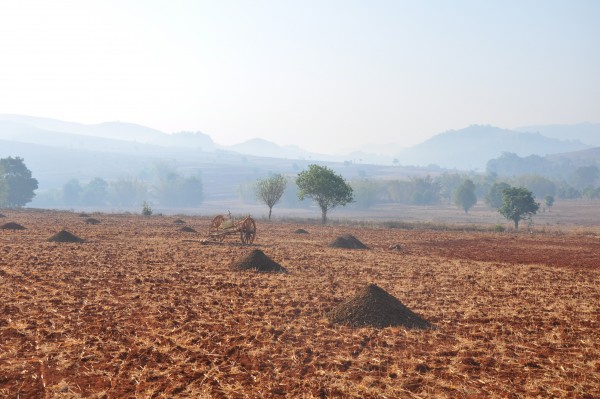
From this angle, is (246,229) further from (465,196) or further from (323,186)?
(465,196)

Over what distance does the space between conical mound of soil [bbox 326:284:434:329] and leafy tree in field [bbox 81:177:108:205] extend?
164007 millimetres

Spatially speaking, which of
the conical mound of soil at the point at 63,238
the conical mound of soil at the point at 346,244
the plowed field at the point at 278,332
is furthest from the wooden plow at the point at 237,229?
the conical mound of soil at the point at 63,238

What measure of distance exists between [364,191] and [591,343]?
463 feet

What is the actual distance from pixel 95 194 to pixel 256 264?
157288mm

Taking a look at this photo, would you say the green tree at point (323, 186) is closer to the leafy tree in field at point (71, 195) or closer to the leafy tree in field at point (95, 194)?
the leafy tree in field at point (95, 194)

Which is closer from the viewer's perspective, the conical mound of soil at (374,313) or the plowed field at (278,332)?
the plowed field at (278,332)

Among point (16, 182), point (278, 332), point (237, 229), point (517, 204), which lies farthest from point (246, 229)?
point (16, 182)

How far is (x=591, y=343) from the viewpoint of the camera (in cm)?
1034

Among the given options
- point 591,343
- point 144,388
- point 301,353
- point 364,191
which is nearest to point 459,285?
point 591,343

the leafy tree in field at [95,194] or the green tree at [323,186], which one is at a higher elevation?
the green tree at [323,186]

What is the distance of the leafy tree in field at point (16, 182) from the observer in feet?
291

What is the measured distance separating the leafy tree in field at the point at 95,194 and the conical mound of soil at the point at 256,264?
156 m

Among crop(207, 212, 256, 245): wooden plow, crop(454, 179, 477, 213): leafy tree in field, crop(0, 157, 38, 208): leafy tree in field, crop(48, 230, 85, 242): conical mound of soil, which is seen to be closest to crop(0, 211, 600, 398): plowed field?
crop(48, 230, 85, 242): conical mound of soil

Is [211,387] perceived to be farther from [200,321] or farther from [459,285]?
[459,285]
